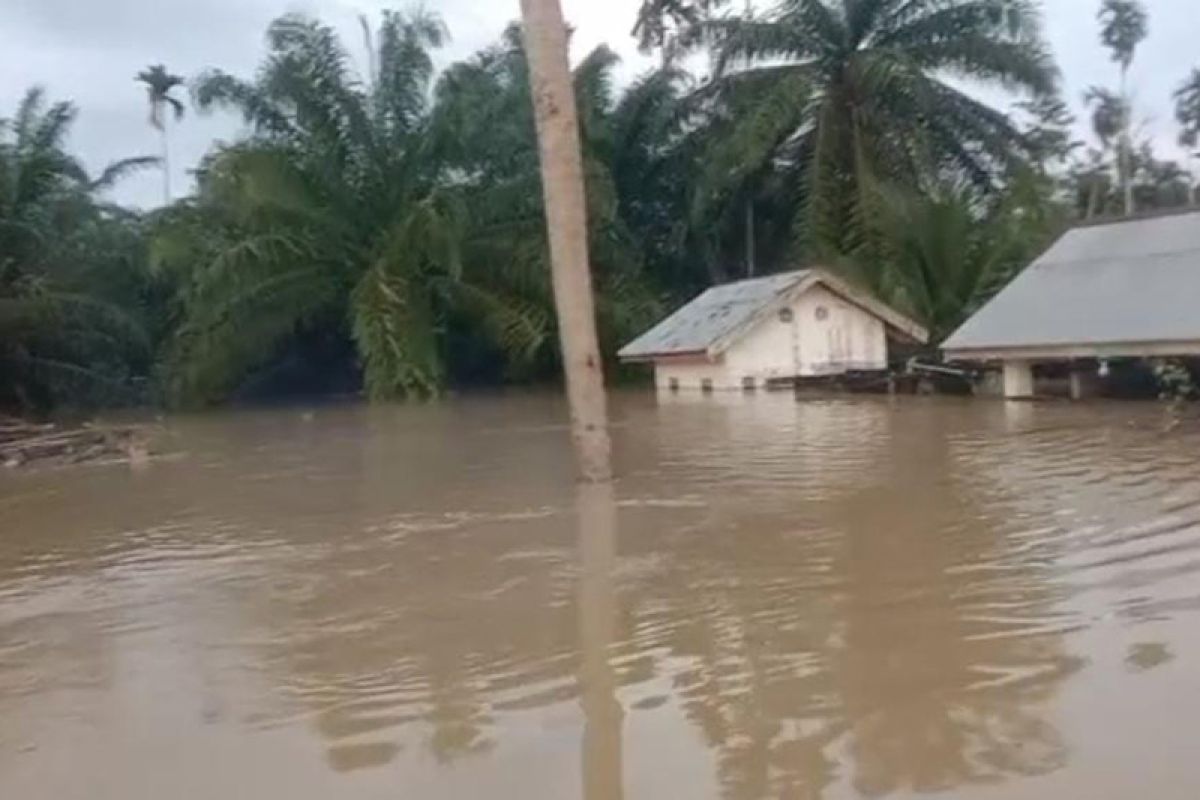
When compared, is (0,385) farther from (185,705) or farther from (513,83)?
(185,705)

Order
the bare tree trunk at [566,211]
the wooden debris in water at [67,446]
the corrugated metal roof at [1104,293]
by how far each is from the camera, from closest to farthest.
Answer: the bare tree trunk at [566,211] < the corrugated metal roof at [1104,293] < the wooden debris in water at [67,446]

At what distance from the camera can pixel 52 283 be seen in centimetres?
3027

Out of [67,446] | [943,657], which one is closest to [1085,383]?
[67,446]

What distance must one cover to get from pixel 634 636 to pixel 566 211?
261 inches

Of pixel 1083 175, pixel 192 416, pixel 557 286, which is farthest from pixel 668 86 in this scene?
pixel 557 286

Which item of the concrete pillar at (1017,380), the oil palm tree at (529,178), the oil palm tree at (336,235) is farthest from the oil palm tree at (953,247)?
the oil palm tree at (336,235)

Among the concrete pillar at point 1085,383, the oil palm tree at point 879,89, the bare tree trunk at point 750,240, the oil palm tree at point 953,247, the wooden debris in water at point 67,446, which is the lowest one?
the concrete pillar at point 1085,383

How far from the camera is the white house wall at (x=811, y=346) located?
27078mm

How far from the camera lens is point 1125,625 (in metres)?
6.41

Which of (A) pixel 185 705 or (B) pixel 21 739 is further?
(A) pixel 185 705

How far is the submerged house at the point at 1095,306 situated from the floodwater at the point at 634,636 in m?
5.39

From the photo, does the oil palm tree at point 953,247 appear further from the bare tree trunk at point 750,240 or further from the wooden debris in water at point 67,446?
the wooden debris in water at point 67,446

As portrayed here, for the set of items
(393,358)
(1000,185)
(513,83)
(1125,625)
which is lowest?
(1125,625)

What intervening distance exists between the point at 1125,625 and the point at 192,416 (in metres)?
25.2
